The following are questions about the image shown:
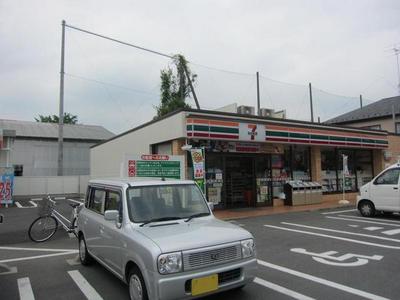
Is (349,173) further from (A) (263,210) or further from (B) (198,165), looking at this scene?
(B) (198,165)

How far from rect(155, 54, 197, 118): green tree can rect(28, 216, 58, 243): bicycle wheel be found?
17.6 meters

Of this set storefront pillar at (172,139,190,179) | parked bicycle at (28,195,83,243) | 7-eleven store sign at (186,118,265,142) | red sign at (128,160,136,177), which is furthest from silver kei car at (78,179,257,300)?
storefront pillar at (172,139,190,179)

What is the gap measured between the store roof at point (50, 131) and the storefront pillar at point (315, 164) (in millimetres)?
25344

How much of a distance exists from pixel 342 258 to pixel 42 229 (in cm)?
740

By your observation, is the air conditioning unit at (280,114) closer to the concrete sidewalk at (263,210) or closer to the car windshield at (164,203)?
the concrete sidewalk at (263,210)

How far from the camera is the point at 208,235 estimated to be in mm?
4391

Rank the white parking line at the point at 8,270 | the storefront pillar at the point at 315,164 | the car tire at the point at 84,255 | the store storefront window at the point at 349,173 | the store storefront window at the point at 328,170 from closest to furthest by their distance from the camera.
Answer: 1. the white parking line at the point at 8,270
2. the car tire at the point at 84,255
3. the storefront pillar at the point at 315,164
4. the store storefront window at the point at 328,170
5. the store storefront window at the point at 349,173

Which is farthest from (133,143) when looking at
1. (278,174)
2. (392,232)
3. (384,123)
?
(384,123)

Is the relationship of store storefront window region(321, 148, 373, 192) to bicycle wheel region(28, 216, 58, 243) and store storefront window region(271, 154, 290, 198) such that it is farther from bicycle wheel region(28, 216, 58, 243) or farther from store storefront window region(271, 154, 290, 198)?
bicycle wheel region(28, 216, 58, 243)

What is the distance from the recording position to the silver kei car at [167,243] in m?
3.97

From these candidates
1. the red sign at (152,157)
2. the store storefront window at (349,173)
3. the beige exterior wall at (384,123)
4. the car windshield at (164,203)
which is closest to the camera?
the car windshield at (164,203)

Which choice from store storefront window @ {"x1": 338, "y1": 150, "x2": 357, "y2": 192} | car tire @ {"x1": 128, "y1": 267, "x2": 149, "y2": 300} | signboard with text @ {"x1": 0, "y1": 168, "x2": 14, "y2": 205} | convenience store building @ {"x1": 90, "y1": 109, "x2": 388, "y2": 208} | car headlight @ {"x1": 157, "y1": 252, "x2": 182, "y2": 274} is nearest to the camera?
car headlight @ {"x1": 157, "y1": 252, "x2": 182, "y2": 274}

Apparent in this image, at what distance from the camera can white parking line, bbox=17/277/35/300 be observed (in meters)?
5.06

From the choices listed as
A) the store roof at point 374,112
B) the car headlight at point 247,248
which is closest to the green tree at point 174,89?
the store roof at point 374,112
